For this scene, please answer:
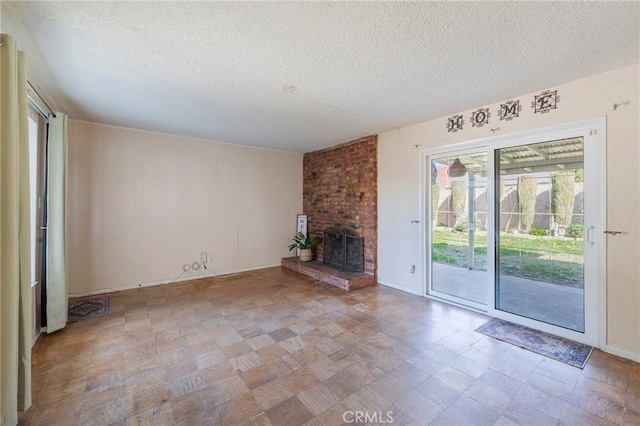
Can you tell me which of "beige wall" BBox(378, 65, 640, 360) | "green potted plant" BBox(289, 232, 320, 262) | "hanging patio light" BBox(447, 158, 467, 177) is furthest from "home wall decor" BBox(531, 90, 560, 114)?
"green potted plant" BBox(289, 232, 320, 262)

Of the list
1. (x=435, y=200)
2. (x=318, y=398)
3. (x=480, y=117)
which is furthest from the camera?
(x=435, y=200)

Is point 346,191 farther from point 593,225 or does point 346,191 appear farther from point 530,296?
point 593,225

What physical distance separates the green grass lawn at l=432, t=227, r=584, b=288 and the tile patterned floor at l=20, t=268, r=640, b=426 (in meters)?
0.66

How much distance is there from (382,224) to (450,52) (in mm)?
2739

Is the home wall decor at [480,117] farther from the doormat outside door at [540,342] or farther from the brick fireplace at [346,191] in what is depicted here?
the doormat outside door at [540,342]

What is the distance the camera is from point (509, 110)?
9.70 feet

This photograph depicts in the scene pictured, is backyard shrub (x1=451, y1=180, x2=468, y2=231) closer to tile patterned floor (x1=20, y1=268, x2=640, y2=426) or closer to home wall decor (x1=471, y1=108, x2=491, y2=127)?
home wall decor (x1=471, y1=108, x2=491, y2=127)

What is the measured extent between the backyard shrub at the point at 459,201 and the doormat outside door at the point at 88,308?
444 cm

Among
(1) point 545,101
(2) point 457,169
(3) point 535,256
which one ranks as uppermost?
(1) point 545,101

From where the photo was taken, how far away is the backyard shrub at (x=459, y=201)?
11.5 ft

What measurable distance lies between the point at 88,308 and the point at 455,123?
510 cm

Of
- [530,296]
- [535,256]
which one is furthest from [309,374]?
[535,256]

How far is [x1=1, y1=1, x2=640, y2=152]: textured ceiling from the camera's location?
1.60m

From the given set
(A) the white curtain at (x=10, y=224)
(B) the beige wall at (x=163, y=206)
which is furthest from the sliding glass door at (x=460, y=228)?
(A) the white curtain at (x=10, y=224)
